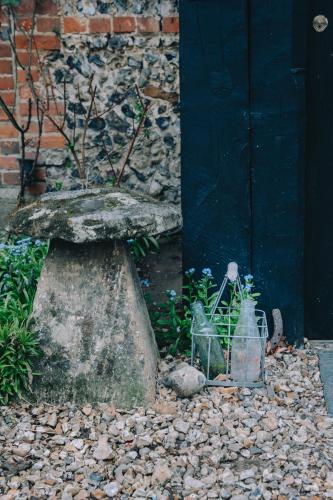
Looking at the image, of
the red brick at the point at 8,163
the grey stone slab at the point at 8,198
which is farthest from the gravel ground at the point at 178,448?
the red brick at the point at 8,163

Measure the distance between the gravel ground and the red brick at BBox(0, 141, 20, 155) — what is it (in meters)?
1.71

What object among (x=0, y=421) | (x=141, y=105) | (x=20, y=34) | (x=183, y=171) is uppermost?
(x=20, y=34)

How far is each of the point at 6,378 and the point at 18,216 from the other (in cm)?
68

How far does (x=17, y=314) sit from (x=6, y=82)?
61.9 inches

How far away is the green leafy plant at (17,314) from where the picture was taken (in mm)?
2943

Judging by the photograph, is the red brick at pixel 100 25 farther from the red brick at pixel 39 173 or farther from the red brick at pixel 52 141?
the red brick at pixel 39 173

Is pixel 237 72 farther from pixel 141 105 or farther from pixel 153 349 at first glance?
pixel 153 349

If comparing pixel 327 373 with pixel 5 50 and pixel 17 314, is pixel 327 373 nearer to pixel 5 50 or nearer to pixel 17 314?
pixel 17 314

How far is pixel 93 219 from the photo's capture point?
9.06ft

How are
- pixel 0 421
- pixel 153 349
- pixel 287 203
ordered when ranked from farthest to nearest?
pixel 287 203 < pixel 153 349 < pixel 0 421

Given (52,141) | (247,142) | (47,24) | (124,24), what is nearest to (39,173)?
(52,141)

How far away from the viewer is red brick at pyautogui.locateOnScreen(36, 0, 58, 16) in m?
3.94

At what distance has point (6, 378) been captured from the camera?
9.70 ft

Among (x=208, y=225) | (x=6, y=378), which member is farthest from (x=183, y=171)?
(x=6, y=378)
